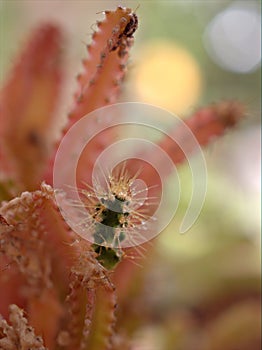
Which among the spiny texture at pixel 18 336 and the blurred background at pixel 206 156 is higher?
the blurred background at pixel 206 156

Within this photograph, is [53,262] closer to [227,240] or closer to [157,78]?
[227,240]

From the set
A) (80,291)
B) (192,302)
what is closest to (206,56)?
(192,302)

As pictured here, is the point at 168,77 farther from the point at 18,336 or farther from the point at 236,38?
the point at 18,336

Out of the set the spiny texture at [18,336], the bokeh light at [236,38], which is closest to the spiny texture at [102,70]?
the spiny texture at [18,336]

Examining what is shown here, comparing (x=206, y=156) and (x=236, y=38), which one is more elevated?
(x=236, y=38)

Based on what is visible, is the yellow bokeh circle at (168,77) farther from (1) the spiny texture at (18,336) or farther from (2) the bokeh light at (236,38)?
(1) the spiny texture at (18,336)

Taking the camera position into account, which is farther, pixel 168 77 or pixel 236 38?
pixel 236 38

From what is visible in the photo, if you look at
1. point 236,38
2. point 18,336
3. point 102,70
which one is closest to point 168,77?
point 236,38
